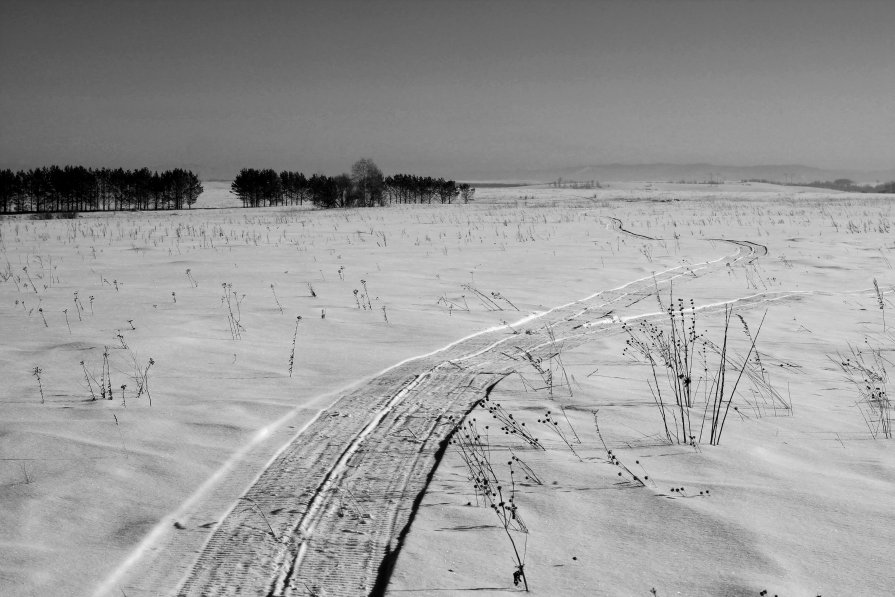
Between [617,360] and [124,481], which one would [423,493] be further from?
[617,360]

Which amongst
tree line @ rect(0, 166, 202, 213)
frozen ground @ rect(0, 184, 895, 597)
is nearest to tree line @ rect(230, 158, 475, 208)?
tree line @ rect(0, 166, 202, 213)

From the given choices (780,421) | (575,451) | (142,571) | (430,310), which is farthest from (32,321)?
(780,421)

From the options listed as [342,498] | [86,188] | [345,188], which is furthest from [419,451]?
[86,188]

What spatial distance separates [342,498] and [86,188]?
335ft

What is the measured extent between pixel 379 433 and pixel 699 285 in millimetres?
9155

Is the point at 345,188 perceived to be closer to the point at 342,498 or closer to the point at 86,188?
the point at 86,188

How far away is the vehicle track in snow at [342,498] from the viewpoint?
3.07 m

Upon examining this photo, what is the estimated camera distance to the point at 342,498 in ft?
12.4

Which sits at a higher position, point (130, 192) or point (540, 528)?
point (130, 192)

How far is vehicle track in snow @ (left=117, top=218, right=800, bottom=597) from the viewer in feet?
10.1

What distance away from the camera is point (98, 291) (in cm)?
1121

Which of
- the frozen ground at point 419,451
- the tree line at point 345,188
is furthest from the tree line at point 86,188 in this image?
the frozen ground at point 419,451

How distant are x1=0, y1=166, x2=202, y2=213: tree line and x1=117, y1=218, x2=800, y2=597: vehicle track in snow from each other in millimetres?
88841

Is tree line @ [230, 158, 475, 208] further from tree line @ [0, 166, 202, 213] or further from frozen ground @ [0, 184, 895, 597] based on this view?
frozen ground @ [0, 184, 895, 597]
